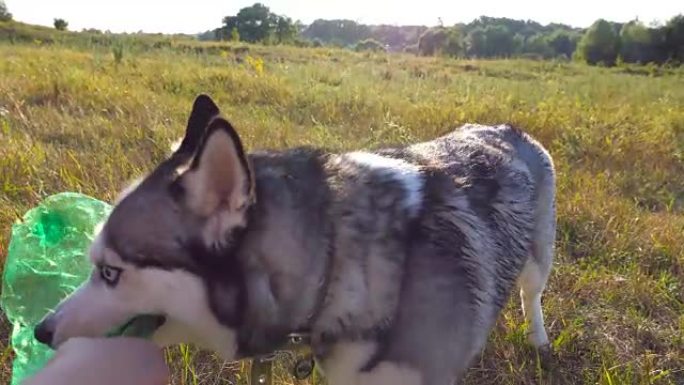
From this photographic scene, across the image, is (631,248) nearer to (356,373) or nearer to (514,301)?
(514,301)

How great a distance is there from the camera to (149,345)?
6.45ft

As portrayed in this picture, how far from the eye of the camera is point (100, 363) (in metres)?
1.88

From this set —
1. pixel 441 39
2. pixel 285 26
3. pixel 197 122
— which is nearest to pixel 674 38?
pixel 441 39

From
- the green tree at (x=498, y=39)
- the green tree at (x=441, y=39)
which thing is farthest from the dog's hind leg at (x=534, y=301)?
the green tree at (x=498, y=39)

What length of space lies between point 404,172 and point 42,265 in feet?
4.98

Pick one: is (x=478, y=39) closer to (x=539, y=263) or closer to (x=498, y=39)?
(x=498, y=39)

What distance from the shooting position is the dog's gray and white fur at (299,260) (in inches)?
68.9

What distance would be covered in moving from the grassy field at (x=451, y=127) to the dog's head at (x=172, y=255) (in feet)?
2.99

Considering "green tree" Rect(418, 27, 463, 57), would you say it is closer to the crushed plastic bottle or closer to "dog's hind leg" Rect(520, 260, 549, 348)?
"dog's hind leg" Rect(520, 260, 549, 348)

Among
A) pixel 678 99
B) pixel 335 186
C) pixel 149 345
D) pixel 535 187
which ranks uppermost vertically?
pixel 335 186

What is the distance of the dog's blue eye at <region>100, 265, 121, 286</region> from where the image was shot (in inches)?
69.9

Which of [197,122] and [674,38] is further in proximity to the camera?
[674,38]

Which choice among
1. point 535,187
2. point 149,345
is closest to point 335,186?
point 149,345

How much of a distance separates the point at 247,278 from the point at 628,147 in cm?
564
